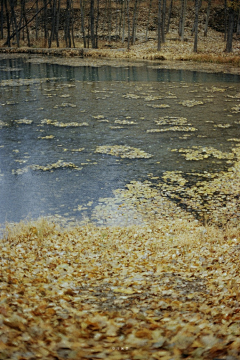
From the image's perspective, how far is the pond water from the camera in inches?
424

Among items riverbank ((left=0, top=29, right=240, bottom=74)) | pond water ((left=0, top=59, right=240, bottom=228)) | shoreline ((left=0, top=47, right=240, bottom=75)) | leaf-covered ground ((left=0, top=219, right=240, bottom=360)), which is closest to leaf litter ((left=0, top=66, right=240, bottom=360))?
leaf-covered ground ((left=0, top=219, right=240, bottom=360))

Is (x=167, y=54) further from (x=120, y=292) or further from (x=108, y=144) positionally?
(x=120, y=292)

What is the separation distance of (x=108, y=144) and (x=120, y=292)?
10902 mm

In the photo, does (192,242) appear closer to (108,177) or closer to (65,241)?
(65,241)

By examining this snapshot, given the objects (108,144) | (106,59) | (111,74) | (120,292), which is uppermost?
(106,59)

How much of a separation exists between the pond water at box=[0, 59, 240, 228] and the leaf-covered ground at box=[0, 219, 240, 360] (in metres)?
1.43

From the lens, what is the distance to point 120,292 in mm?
6027

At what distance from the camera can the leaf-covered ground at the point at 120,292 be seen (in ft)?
14.0

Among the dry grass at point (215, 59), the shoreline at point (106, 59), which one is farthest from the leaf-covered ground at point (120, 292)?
the dry grass at point (215, 59)

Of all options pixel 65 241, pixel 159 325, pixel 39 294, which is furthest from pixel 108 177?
pixel 159 325

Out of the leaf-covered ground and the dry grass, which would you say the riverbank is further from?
the leaf-covered ground

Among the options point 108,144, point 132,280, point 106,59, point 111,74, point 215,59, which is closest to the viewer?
point 132,280

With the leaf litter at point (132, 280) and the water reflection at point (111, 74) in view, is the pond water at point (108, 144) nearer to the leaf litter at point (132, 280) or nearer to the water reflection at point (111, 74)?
the leaf litter at point (132, 280)

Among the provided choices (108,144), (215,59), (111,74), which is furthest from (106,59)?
(108,144)
